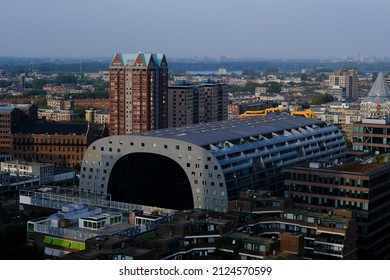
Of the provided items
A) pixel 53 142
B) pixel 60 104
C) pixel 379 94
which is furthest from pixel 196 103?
pixel 60 104

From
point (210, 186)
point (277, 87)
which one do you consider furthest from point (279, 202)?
point (277, 87)

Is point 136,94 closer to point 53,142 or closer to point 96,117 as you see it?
point 53,142

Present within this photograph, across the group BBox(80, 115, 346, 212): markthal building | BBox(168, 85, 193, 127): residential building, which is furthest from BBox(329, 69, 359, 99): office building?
BBox(80, 115, 346, 212): markthal building

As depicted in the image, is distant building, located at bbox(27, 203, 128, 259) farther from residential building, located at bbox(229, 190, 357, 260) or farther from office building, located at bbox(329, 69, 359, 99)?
office building, located at bbox(329, 69, 359, 99)

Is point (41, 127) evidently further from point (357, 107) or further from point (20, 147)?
point (357, 107)

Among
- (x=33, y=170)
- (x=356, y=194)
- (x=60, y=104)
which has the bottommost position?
(x=33, y=170)

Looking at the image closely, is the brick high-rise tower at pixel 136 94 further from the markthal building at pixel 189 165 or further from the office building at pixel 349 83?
the office building at pixel 349 83
